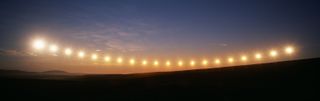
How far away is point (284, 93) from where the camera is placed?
5.04 meters

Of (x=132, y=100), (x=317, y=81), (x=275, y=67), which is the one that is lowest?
(x=132, y=100)

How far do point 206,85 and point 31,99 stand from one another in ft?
22.1

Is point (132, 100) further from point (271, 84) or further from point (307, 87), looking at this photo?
point (307, 87)

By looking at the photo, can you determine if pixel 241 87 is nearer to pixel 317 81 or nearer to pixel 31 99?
pixel 317 81

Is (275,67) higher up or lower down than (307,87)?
higher up

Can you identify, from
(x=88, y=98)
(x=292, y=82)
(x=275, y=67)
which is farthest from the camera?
(x=275, y=67)

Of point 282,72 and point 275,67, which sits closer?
point 282,72

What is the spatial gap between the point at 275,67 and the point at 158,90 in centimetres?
529

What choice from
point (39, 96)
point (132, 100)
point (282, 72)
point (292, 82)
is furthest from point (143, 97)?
point (282, 72)

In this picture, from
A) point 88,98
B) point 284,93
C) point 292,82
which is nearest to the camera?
point 284,93

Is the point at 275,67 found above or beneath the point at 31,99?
above

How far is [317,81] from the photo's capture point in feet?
17.6

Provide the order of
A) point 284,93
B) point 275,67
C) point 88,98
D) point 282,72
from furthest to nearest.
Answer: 1. point 275,67
2. point 282,72
3. point 88,98
4. point 284,93

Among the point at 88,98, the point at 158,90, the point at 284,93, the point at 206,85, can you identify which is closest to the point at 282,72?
the point at 284,93
